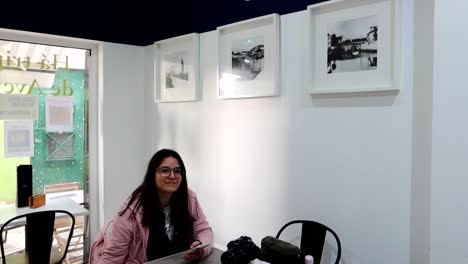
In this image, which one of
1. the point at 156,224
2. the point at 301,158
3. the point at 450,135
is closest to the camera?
the point at 450,135

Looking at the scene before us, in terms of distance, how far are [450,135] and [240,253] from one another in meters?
1.02

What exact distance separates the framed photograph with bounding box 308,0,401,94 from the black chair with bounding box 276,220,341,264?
77 centimetres

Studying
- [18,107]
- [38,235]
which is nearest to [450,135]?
[38,235]

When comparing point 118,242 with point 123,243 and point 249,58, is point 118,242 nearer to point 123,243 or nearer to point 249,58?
point 123,243

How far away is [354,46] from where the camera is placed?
203 centimetres

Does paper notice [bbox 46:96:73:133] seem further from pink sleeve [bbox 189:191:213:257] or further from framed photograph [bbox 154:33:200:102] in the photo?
pink sleeve [bbox 189:191:213:257]

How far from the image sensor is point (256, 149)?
2.53 m

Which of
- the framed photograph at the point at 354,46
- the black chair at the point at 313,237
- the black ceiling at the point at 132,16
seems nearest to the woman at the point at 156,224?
the black chair at the point at 313,237

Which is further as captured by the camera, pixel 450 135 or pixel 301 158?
pixel 301 158

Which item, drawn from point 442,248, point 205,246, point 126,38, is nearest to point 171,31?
point 126,38

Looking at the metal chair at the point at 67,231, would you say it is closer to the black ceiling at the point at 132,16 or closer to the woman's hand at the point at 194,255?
the black ceiling at the point at 132,16

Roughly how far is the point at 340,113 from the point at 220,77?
97cm

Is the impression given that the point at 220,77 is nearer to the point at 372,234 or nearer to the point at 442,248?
the point at 372,234

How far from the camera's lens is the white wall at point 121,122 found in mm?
3271
